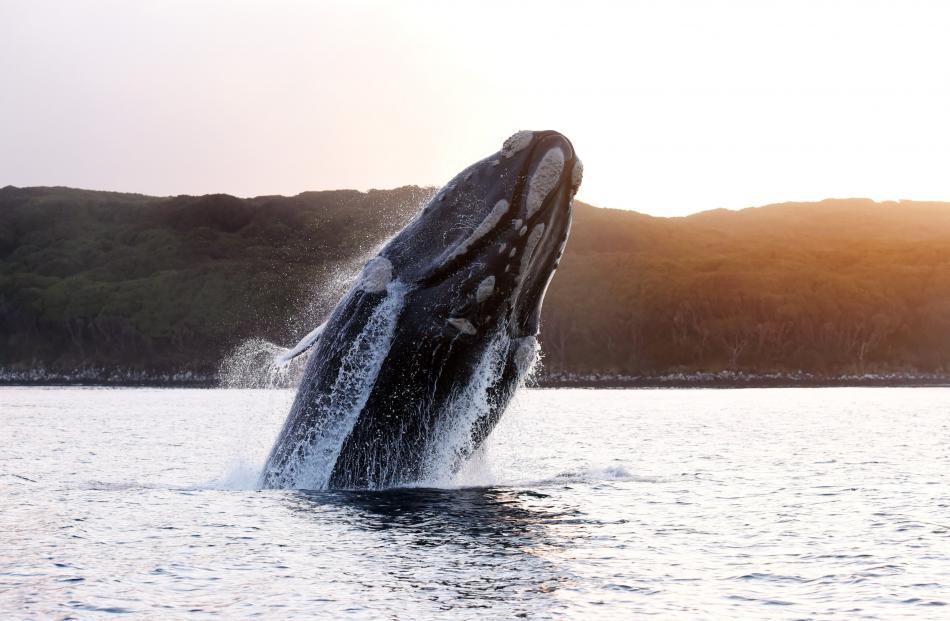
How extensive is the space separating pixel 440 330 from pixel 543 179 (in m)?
1.79

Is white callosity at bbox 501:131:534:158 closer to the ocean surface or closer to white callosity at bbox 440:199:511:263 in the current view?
white callosity at bbox 440:199:511:263

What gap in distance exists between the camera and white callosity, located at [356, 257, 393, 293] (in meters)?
10.3

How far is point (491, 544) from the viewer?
10.1 metres

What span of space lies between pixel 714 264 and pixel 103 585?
17577 cm

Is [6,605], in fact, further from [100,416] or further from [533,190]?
[100,416]

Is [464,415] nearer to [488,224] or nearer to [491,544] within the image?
[491,544]

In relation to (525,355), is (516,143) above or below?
above

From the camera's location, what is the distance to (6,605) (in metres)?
7.99

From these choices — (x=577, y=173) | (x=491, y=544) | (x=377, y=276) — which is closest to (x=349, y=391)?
(x=377, y=276)

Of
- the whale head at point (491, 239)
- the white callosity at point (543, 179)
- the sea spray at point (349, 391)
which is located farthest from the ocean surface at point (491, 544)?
the white callosity at point (543, 179)

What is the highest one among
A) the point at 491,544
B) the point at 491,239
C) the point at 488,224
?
the point at 488,224

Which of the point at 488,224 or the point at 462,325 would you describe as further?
the point at 462,325

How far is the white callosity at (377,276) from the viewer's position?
33.9ft

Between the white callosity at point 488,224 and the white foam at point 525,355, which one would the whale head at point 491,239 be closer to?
the white callosity at point 488,224
